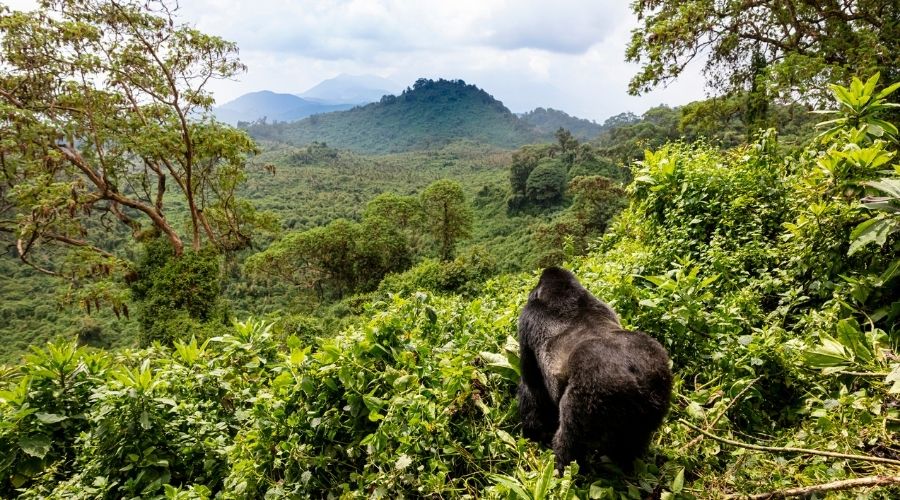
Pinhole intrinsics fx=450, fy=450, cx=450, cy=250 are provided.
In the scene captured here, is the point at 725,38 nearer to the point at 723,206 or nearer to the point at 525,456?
the point at 723,206

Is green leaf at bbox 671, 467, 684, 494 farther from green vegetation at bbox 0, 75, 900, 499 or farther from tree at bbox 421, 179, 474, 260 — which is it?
tree at bbox 421, 179, 474, 260

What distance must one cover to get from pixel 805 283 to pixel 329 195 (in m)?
58.1

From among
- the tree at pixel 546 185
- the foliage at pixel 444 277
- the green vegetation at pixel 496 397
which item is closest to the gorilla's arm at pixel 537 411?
the green vegetation at pixel 496 397

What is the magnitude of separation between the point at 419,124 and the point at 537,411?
507 feet

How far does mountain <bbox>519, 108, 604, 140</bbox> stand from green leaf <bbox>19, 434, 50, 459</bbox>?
163772 millimetres

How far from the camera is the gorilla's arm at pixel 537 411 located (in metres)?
2.59

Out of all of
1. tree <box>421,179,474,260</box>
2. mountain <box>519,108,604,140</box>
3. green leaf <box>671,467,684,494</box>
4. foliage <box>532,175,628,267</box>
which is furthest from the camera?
mountain <box>519,108,604,140</box>

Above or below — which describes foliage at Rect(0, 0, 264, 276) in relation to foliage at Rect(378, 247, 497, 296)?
above

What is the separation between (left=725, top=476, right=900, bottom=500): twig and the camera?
1.65m

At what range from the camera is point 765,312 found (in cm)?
347

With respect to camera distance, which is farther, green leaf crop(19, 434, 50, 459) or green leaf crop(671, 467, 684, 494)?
green leaf crop(19, 434, 50, 459)

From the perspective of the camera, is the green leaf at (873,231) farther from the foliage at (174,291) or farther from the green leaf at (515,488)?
the foliage at (174,291)

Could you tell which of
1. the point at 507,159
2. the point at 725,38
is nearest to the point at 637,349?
the point at 725,38

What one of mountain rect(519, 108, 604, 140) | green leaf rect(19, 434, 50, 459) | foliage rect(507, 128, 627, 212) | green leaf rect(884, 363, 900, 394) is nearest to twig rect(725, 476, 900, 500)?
green leaf rect(884, 363, 900, 394)
